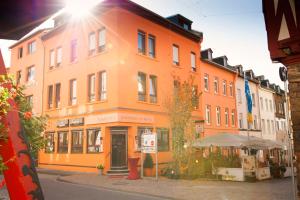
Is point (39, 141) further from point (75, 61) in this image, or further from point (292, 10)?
point (75, 61)

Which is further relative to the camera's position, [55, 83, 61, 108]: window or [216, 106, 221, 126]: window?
[216, 106, 221, 126]: window

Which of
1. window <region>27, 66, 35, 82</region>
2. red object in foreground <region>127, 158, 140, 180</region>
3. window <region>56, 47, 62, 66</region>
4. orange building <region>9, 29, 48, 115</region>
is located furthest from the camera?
window <region>27, 66, 35, 82</region>

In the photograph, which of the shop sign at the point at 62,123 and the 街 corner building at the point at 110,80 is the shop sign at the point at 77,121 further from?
the shop sign at the point at 62,123

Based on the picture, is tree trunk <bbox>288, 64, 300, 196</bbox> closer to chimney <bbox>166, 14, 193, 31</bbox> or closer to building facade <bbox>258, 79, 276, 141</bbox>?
chimney <bbox>166, 14, 193, 31</bbox>

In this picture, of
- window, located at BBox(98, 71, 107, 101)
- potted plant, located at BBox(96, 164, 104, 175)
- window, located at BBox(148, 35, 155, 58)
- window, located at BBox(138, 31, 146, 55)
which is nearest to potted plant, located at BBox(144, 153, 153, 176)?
potted plant, located at BBox(96, 164, 104, 175)

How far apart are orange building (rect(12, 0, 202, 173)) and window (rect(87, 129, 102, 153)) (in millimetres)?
68

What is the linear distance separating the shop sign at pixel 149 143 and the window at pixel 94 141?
4225mm

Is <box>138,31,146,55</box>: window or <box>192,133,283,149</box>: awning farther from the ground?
<box>138,31,146,55</box>: window

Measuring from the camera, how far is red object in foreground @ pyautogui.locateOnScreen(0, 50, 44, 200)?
2066mm

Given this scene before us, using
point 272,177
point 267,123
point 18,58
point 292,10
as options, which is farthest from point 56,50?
point 267,123

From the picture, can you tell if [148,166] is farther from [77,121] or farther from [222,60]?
[222,60]

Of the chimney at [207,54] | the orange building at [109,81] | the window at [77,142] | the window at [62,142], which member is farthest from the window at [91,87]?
the chimney at [207,54]

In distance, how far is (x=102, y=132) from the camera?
66.2 feet

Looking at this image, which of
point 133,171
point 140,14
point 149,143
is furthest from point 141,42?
point 133,171
